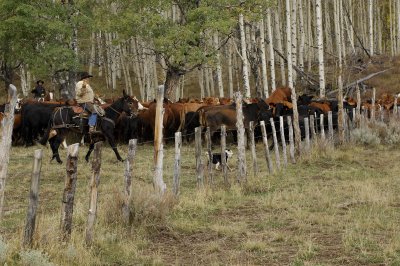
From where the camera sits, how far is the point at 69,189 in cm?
705

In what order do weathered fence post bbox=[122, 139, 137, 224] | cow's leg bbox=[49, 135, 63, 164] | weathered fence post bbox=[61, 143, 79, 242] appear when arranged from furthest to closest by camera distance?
cow's leg bbox=[49, 135, 63, 164] → weathered fence post bbox=[122, 139, 137, 224] → weathered fence post bbox=[61, 143, 79, 242]

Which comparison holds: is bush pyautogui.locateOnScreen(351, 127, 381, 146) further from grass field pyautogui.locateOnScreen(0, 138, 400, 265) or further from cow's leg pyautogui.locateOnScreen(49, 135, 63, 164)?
cow's leg pyautogui.locateOnScreen(49, 135, 63, 164)

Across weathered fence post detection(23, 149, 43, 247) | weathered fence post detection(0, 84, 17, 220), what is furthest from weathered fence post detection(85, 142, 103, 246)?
weathered fence post detection(0, 84, 17, 220)

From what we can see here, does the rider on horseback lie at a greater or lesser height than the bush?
greater

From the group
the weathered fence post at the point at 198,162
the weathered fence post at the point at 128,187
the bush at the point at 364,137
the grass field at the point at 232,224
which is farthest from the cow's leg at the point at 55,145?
the bush at the point at 364,137

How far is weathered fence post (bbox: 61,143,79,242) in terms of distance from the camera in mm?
7031

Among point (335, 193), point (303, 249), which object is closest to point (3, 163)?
point (303, 249)

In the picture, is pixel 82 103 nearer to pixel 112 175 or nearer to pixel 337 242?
pixel 112 175

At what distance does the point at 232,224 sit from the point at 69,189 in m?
2.84

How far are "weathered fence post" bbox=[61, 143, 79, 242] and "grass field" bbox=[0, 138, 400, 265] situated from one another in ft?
0.38

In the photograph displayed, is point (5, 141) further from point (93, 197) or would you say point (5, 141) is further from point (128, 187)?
point (128, 187)

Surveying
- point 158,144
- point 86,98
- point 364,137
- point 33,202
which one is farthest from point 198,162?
point 364,137

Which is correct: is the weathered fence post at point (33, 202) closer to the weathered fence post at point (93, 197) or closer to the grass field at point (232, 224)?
the grass field at point (232, 224)

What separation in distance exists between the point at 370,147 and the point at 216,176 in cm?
747
